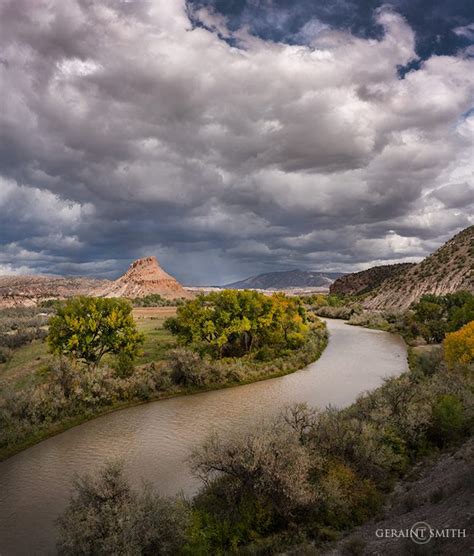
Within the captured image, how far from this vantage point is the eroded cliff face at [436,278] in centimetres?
10625

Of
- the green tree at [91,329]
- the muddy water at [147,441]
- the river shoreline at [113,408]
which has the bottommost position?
the muddy water at [147,441]

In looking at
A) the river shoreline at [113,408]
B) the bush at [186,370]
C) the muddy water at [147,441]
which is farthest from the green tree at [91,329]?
the muddy water at [147,441]

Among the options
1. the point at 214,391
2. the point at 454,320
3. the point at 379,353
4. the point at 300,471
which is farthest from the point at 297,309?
the point at 300,471

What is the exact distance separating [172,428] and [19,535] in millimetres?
14586

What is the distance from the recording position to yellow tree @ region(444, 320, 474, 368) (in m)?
34.2

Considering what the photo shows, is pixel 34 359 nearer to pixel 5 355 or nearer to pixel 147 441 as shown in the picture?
pixel 5 355

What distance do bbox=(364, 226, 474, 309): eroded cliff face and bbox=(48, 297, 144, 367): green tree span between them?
8373 centimetres

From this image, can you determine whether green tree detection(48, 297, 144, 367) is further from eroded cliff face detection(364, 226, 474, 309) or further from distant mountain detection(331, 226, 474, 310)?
eroded cliff face detection(364, 226, 474, 309)

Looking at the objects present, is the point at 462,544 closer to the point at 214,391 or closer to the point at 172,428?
the point at 172,428

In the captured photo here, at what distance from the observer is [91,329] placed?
42.7 metres

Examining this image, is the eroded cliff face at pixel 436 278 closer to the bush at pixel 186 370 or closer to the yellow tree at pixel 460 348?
the yellow tree at pixel 460 348

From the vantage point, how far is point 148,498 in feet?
55.7

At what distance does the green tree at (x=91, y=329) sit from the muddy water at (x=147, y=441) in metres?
8.09

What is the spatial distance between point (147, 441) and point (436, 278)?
103 meters
